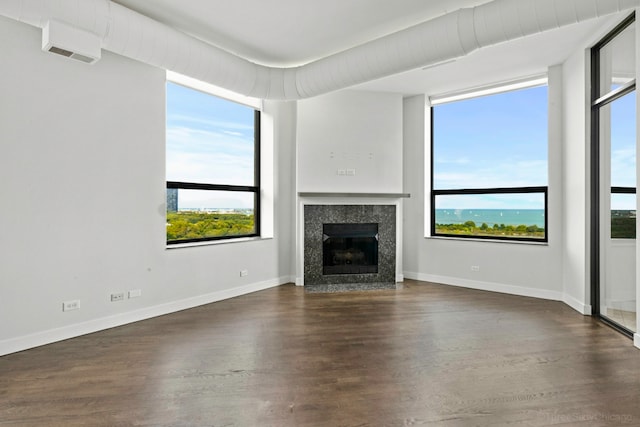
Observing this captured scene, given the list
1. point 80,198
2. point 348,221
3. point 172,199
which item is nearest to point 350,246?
point 348,221

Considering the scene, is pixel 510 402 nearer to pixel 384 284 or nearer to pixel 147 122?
pixel 384 284

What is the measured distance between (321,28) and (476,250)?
150 inches

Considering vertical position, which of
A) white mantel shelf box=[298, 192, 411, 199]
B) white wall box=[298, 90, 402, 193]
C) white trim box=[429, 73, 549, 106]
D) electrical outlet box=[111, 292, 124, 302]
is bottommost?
electrical outlet box=[111, 292, 124, 302]

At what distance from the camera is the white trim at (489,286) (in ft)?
15.6

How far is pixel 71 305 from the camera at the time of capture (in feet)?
11.0

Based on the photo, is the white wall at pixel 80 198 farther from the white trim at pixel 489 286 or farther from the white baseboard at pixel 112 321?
the white trim at pixel 489 286

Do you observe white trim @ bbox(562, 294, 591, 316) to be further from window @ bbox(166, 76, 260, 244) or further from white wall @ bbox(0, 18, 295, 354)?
white wall @ bbox(0, 18, 295, 354)

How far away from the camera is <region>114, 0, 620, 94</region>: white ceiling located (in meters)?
3.23

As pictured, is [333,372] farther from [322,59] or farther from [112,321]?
[322,59]

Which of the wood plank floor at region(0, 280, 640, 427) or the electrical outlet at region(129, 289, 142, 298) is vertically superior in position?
the electrical outlet at region(129, 289, 142, 298)

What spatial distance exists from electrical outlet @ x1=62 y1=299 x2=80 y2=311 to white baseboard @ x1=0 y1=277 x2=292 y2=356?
16cm

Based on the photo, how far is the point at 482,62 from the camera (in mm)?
4473

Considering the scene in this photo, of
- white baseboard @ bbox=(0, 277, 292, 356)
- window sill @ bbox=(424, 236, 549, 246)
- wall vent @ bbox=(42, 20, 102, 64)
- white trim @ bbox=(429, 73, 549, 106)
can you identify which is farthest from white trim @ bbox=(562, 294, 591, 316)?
wall vent @ bbox=(42, 20, 102, 64)

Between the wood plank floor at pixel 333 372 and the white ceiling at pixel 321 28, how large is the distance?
3.03 meters
